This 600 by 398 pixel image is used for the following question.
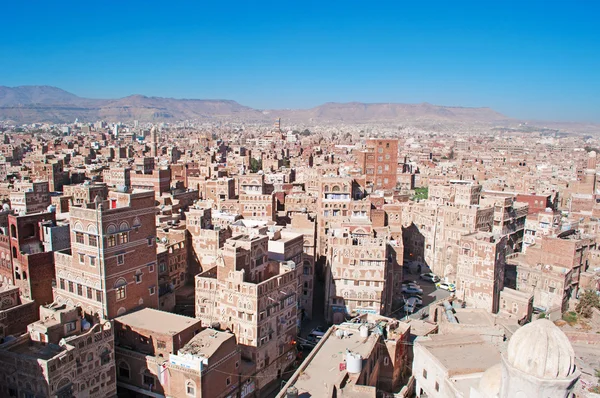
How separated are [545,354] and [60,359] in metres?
21.7

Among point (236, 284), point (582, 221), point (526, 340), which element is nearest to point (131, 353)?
point (236, 284)

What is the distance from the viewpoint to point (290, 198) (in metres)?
60.0

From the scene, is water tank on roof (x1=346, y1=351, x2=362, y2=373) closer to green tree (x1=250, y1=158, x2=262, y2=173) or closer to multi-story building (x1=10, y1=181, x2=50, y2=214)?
multi-story building (x1=10, y1=181, x2=50, y2=214)

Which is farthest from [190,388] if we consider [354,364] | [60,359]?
[354,364]

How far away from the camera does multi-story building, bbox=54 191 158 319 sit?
31547mm

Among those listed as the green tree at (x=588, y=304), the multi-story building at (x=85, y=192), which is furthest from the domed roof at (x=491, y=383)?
the multi-story building at (x=85, y=192)

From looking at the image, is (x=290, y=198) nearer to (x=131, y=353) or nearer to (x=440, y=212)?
(x=440, y=212)

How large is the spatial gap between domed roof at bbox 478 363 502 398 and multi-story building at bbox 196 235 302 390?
16483 millimetres

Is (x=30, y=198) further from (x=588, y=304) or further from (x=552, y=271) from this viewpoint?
(x=588, y=304)

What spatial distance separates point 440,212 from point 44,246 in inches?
1536

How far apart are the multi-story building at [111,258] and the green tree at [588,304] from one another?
123ft

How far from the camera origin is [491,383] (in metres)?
17.5

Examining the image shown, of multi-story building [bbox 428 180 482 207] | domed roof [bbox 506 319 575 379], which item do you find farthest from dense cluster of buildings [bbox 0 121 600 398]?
multi-story building [bbox 428 180 482 207]

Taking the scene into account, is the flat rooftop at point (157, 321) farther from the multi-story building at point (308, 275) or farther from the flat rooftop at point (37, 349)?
the multi-story building at point (308, 275)
